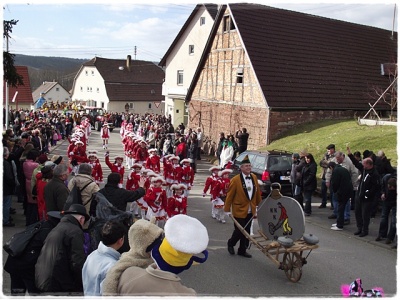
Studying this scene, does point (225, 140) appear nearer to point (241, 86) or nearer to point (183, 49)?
point (241, 86)

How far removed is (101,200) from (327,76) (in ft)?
69.7

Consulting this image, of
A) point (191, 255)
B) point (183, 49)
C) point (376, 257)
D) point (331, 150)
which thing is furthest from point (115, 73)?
point (191, 255)

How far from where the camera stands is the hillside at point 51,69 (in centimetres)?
11012

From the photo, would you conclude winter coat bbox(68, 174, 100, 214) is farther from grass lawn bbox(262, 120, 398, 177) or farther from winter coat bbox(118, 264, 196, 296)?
grass lawn bbox(262, 120, 398, 177)

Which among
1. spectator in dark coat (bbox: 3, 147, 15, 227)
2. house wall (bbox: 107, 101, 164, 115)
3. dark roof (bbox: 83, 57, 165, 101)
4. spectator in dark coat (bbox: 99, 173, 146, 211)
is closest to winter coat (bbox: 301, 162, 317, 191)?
spectator in dark coat (bbox: 99, 173, 146, 211)

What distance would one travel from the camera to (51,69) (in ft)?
376

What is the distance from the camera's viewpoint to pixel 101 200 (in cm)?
666

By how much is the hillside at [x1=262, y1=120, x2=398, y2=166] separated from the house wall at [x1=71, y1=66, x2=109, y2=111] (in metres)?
43.5

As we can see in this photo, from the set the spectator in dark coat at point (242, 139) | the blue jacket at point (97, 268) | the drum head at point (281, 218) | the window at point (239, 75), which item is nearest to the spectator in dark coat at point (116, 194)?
the drum head at point (281, 218)

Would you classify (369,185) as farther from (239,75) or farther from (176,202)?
(239,75)

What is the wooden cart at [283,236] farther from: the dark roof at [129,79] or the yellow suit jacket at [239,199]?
the dark roof at [129,79]

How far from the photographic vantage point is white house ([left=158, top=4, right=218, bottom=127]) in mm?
35875

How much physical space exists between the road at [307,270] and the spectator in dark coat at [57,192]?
129 cm

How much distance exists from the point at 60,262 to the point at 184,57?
35.2 meters
